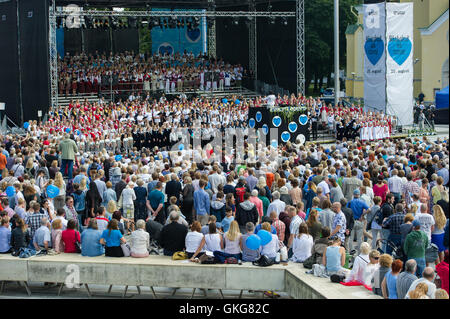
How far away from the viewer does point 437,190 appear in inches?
482

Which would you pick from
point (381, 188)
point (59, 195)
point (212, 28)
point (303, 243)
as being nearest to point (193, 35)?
point (212, 28)

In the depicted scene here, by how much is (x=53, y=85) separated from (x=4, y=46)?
9.08ft

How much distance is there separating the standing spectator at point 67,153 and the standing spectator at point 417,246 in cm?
1094

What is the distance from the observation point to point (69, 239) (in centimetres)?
1102

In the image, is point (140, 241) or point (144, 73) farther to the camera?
point (144, 73)

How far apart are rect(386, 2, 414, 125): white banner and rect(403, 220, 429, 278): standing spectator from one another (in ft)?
68.5

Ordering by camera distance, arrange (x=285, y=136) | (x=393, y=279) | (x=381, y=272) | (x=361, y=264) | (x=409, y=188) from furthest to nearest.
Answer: (x=285, y=136) → (x=409, y=188) → (x=361, y=264) → (x=381, y=272) → (x=393, y=279)

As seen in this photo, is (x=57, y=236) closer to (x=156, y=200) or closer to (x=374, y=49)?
(x=156, y=200)

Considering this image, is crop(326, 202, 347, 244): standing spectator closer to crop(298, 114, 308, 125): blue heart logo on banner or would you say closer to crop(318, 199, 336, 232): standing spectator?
crop(318, 199, 336, 232): standing spectator

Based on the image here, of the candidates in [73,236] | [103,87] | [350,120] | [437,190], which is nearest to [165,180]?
[73,236]

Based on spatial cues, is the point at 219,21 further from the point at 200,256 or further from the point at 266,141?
the point at 200,256

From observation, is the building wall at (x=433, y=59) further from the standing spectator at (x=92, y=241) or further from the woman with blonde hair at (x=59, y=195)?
the standing spectator at (x=92, y=241)

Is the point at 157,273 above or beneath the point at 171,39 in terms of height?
beneath

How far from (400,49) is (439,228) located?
67.2 ft
